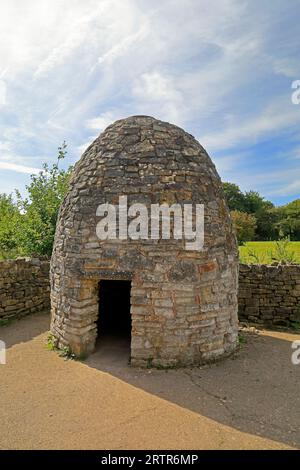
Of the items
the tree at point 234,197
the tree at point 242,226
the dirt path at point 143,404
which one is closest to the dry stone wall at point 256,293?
the dirt path at point 143,404

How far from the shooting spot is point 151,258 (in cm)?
534

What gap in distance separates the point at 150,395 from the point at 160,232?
256 cm

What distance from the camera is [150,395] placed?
4.53 m

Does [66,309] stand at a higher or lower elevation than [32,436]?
higher

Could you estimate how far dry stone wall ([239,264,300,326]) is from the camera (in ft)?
28.8

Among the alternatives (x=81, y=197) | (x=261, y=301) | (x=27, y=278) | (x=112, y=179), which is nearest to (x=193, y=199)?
(x=112, y=179)

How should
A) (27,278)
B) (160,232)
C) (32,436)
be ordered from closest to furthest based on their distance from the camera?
(32,436) < (160,232) < (27,278)

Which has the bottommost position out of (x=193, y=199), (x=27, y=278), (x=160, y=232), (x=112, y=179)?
(x=27, y=278)

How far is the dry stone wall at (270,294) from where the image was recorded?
8781 millimetres

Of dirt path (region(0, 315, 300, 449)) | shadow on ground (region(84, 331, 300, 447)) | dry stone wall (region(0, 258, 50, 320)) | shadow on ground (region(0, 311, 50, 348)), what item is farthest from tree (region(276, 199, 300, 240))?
dirt path (region(0, 315, 300, 449))

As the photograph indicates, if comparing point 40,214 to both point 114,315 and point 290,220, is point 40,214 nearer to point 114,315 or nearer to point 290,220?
point 114,315
